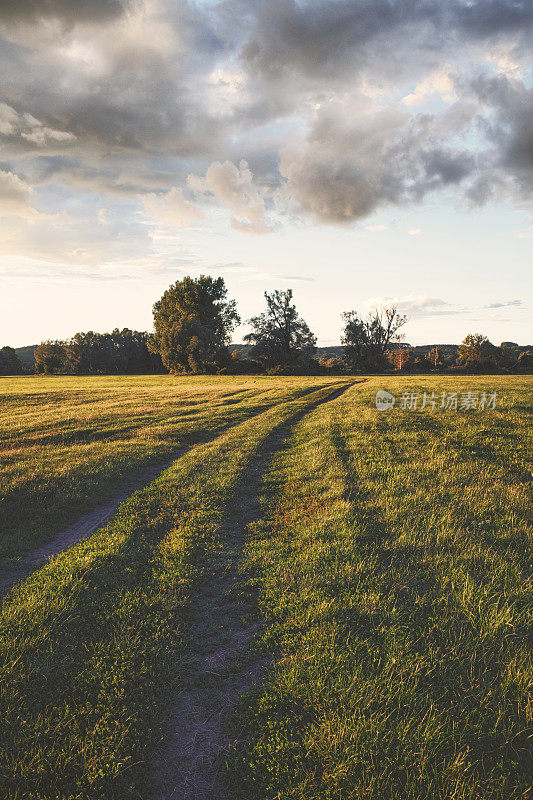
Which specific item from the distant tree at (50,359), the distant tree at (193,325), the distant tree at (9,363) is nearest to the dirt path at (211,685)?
the distant tree at (193,325)

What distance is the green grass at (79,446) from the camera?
9.96 meters

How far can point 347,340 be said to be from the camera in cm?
9575

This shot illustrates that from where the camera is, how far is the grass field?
3.46m

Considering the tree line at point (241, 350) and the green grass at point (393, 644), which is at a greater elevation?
the tree line at point (241, 350)

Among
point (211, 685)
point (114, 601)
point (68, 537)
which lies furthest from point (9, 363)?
point (211, 685)

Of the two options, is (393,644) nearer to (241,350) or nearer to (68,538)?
(68,538)

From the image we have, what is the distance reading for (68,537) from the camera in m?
8.82

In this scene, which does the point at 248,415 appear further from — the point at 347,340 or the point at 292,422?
the point at 347,340

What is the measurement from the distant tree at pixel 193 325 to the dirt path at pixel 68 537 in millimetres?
64564


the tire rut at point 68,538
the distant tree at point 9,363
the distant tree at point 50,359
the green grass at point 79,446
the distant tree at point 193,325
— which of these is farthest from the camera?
the distant tree at point 50,359

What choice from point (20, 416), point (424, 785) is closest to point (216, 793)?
point (424, 785)

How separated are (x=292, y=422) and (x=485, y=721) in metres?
18.3

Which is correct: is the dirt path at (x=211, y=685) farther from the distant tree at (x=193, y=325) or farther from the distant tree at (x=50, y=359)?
the distant tree at (x=50, y=359)

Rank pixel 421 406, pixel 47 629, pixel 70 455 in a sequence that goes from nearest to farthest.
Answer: pixel 47 629 → pixel 70 455 → pixel 421 406
